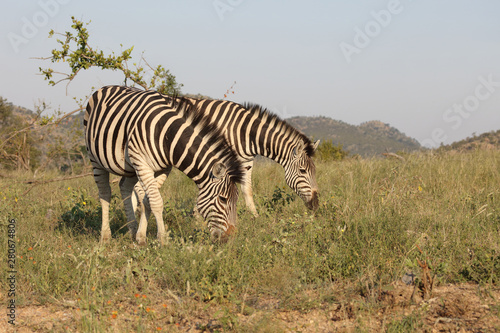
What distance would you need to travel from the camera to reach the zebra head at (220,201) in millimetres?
5004

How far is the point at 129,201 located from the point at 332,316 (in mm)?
4329

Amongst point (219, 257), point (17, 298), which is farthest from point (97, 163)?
point (219, 257)

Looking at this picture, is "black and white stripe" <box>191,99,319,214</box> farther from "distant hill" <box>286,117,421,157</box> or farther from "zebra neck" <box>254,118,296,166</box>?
"distant hill" <box>286,117,421,157</box>

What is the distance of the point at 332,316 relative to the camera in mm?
3688

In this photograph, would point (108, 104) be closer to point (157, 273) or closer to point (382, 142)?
point (157, 273)

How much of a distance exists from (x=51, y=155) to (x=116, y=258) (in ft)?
29.2

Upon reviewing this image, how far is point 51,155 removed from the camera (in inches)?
496

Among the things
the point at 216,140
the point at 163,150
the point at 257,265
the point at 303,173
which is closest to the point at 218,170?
the point at 216,140

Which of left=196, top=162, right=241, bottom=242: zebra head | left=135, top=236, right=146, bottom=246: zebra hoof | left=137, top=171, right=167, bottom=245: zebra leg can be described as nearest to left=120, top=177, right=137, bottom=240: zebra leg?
left=135, top=236, right=146, bottom=246: zebra hoof

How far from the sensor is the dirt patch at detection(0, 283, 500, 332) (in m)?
3.36

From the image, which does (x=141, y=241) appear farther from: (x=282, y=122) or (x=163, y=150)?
(x=282, y=122)

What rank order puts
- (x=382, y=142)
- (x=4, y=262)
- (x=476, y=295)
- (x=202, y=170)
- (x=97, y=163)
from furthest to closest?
(x=382, y=142)
(x=97, y=163)
(x=202, y=170)
(x=4, y=262)
(x=476, y=295)

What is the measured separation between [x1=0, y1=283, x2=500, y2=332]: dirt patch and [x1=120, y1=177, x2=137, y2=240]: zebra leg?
2887mm

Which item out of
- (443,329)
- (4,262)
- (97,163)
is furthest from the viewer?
(97,163)
